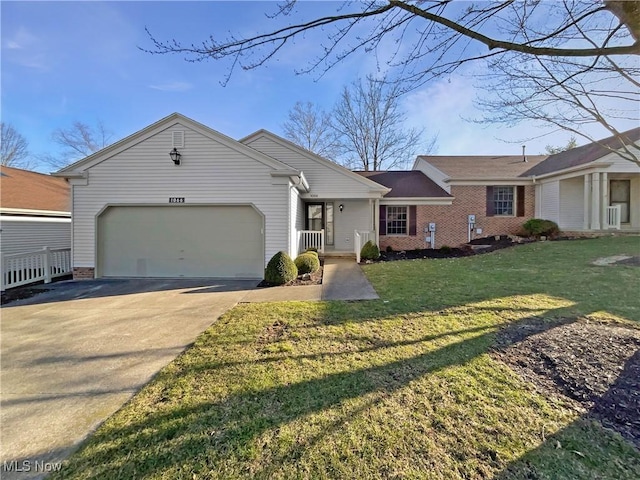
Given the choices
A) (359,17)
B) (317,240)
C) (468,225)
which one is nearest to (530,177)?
(468,225)

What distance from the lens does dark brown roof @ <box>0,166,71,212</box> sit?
36.6 feet

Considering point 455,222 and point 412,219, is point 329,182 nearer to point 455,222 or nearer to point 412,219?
point 412,219

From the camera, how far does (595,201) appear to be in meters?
13.5

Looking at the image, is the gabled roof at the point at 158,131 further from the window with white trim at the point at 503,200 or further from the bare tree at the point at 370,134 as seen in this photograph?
the bare tree at the point at 370,134

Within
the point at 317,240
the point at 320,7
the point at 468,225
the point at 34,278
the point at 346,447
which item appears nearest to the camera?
the point at 346,447

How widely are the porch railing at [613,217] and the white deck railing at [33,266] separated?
2280 centimetres

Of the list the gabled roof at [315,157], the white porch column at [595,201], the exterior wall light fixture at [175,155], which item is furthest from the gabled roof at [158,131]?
the white porch column at [595,201]

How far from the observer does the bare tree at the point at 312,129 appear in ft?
91.1

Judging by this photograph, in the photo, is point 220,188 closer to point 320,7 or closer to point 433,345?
point 320,7

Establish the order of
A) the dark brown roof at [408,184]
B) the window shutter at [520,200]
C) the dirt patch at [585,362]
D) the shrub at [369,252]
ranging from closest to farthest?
the dirt patch at [585,362], the shrub at [369,252], the dark brown roof at [408,184], the window shutter at [520,200]

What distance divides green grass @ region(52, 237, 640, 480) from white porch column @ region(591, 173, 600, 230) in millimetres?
11710

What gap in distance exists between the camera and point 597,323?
447 cm

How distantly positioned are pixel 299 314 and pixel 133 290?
5.23m

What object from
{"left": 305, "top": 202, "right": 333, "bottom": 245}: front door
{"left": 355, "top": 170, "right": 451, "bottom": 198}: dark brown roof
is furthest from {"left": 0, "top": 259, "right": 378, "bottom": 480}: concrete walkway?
{"left": 355, "top": 170, "right": 451, "bottom": 198}: dark brown roof
